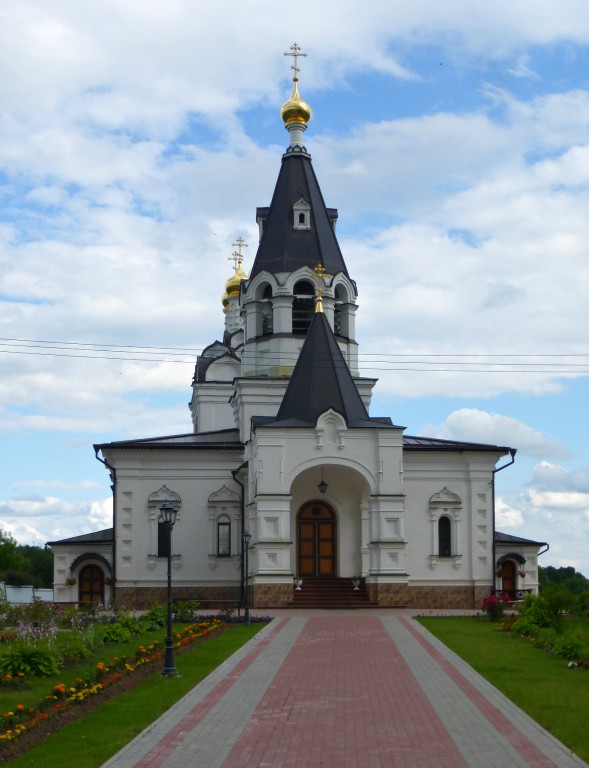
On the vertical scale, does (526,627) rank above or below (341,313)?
below

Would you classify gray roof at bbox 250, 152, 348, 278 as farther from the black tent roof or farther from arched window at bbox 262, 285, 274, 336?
the black tent roof

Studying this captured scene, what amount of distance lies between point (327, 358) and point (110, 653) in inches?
639

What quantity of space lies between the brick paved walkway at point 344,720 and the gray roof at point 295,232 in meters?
21.7

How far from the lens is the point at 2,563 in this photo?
74625 millimetres

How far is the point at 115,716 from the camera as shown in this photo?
490 inches

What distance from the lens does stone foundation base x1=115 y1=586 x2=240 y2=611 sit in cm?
3494

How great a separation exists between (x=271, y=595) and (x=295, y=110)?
63.4ft

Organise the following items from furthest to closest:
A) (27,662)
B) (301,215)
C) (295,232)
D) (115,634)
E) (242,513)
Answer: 1. (301,215)
2. (295,232)
3. (242,513)
4. (115,634)
5. (27,662)

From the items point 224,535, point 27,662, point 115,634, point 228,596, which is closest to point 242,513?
point 224,535

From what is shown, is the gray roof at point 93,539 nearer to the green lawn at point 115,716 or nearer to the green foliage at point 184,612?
the green foliage at point 184,612

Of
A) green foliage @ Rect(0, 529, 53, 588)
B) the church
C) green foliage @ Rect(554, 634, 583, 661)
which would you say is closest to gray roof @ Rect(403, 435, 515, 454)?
the church

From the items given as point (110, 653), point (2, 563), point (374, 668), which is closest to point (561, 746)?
point (374, 668)

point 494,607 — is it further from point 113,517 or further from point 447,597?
point 113,517

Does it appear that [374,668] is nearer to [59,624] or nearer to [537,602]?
[537,602]
